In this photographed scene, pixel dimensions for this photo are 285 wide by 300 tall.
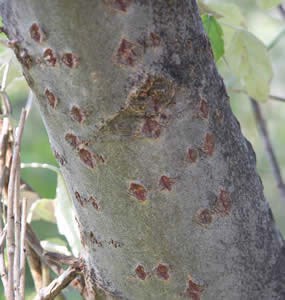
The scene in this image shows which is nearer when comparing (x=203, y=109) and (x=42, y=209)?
(x=203, y=109)

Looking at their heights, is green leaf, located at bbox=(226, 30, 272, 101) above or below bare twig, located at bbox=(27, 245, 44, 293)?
above

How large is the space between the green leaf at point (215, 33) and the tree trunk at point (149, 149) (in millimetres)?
217

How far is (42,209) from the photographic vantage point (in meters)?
0.92

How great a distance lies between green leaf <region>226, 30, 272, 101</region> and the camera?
0.84 meters

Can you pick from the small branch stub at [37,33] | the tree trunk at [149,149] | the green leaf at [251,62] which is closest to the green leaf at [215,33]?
the green leaf at [251,62]

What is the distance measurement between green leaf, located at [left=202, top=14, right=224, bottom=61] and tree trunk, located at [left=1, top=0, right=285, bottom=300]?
22cm

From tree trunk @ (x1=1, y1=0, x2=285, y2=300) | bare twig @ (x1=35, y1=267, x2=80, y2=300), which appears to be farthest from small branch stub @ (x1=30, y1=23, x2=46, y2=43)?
bare twig @ (x1=35, y1=267, x2=80, y2=300)

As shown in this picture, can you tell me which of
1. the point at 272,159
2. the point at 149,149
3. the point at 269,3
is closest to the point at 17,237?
the point at 149,149

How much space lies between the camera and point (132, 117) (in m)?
0.55

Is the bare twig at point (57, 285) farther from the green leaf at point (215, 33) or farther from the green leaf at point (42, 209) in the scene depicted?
the green leaf at point (215, 33)

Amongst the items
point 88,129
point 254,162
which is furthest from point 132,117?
point 254,162

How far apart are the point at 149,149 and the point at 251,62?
1.10 ft

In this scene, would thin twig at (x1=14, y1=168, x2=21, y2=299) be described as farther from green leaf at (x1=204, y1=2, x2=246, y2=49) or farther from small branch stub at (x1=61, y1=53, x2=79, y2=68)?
green leaf at (x1=204, y1=2, x2=246, y2=49)

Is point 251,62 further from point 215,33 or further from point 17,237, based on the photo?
point 17,237
